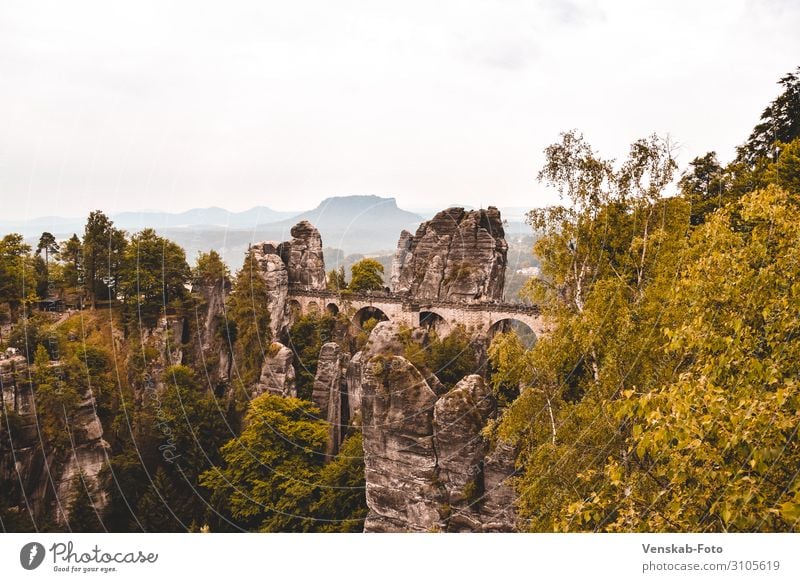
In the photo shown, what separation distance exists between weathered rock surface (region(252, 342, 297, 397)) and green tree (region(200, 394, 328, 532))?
2.29m

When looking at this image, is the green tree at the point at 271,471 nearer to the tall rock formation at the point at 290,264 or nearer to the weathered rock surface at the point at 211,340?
the weathered rock surface at the point at 211,340

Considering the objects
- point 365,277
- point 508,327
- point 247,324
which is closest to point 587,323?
point 247,324

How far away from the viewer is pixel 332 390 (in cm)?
2445

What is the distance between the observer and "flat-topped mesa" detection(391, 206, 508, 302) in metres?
33.8

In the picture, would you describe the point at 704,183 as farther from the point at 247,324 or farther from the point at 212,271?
the point at 212,271

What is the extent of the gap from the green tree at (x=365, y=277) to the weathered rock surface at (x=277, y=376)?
21.1 m

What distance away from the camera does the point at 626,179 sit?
1057cm

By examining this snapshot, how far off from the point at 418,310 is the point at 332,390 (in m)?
12.5

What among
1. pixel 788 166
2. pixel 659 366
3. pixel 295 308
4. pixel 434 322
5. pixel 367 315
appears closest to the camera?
pixel 659 366

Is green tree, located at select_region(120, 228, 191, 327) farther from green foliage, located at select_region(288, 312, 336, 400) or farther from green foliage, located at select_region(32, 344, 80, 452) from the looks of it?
green foliage, located at select_region(32, 344, 80, 452)

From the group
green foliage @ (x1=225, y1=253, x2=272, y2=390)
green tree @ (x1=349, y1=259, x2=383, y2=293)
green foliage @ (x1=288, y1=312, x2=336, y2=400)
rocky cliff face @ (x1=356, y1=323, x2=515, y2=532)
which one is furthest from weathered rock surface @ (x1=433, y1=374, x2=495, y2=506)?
green tree @ (x1=349, y1=259, x2=383, y2=293)

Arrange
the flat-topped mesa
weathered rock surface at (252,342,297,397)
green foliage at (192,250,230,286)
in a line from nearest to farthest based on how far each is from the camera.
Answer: weathered rock surface at (252,342,297,397)
green foliage at (192,250,230,286)
the flat-topped mesa

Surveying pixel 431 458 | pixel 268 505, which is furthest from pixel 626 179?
pixel 268 505

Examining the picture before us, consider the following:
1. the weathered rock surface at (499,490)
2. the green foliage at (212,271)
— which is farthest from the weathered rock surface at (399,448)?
the green foliage at (212,271)
